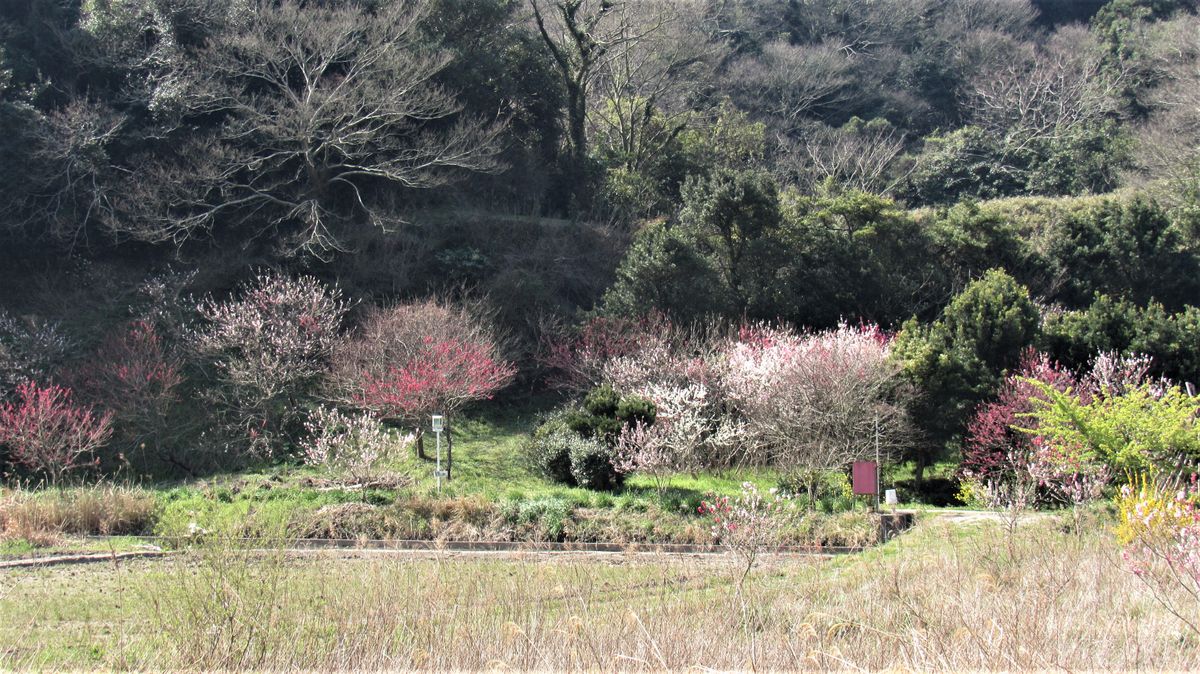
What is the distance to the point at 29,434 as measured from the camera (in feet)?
56.6

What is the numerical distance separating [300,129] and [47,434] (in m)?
10.6

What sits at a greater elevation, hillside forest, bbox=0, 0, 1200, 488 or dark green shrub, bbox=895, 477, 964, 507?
hillside forest, bbox=0, 0, 1200, 488

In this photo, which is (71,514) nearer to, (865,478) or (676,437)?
(676,437)

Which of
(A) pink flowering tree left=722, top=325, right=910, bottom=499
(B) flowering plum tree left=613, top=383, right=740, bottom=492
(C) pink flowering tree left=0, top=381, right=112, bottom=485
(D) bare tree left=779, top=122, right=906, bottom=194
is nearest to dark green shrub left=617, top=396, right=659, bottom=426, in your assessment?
(B) flowering plum tree left=613, top=383, right=740, bottom=492

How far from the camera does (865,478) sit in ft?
45.3

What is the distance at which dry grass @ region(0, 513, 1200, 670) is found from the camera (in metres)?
7.15

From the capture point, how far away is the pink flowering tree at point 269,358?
20562 mm

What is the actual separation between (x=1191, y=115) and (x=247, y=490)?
3290 centimetres

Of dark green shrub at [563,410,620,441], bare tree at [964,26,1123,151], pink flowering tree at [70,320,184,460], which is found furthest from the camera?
bare tree at [964,26,1123,151]

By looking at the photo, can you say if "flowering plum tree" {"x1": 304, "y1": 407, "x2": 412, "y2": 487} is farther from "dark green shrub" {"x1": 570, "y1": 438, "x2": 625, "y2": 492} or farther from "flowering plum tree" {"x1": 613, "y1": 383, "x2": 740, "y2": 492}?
"flowering plum tree" {"x1": 613, "y1": 383, "x2": 740, "y2": 492}

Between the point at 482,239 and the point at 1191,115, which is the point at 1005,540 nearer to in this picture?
the point at 482,239

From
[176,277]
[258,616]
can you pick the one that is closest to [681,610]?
[258,616]

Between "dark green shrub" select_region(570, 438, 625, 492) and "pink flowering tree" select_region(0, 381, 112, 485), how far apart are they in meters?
8.38

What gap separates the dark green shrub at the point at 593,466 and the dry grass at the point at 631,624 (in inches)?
285
